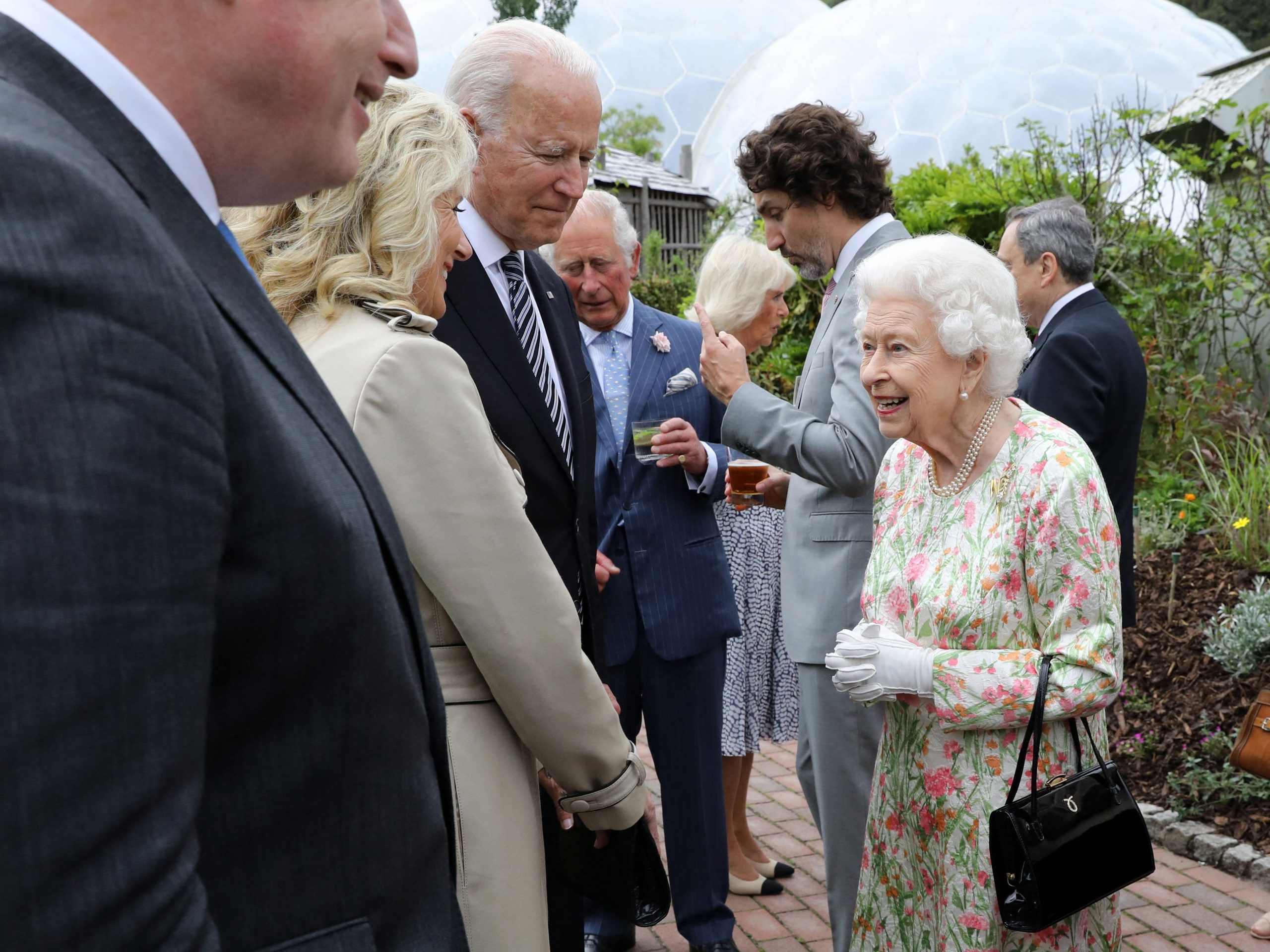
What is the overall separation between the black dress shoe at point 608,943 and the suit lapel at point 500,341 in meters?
1.94

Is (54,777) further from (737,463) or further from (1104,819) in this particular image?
(737,463)

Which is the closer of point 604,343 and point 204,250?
point 204,250

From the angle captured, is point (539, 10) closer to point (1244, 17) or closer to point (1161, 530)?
point (1161, 530)

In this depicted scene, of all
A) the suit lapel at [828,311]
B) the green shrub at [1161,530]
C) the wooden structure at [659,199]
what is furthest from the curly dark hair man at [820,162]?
the wooden structure at [659,199]

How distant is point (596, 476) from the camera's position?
11.8 ft

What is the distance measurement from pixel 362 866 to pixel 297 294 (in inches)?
47.4

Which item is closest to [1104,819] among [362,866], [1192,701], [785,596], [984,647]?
[984,647]

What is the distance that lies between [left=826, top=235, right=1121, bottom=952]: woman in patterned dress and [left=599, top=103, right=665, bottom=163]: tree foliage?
A: 22706mm

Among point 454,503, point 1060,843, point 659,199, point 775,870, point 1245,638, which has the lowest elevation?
point 775,870

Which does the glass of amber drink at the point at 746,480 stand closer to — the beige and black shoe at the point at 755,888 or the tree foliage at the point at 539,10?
the beige and black shoe at the point at 755,888

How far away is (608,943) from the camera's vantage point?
3.62m

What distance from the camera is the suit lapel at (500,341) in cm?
237

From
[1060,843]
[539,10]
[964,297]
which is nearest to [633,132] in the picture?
[539,10]

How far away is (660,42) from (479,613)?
32.5 meters
